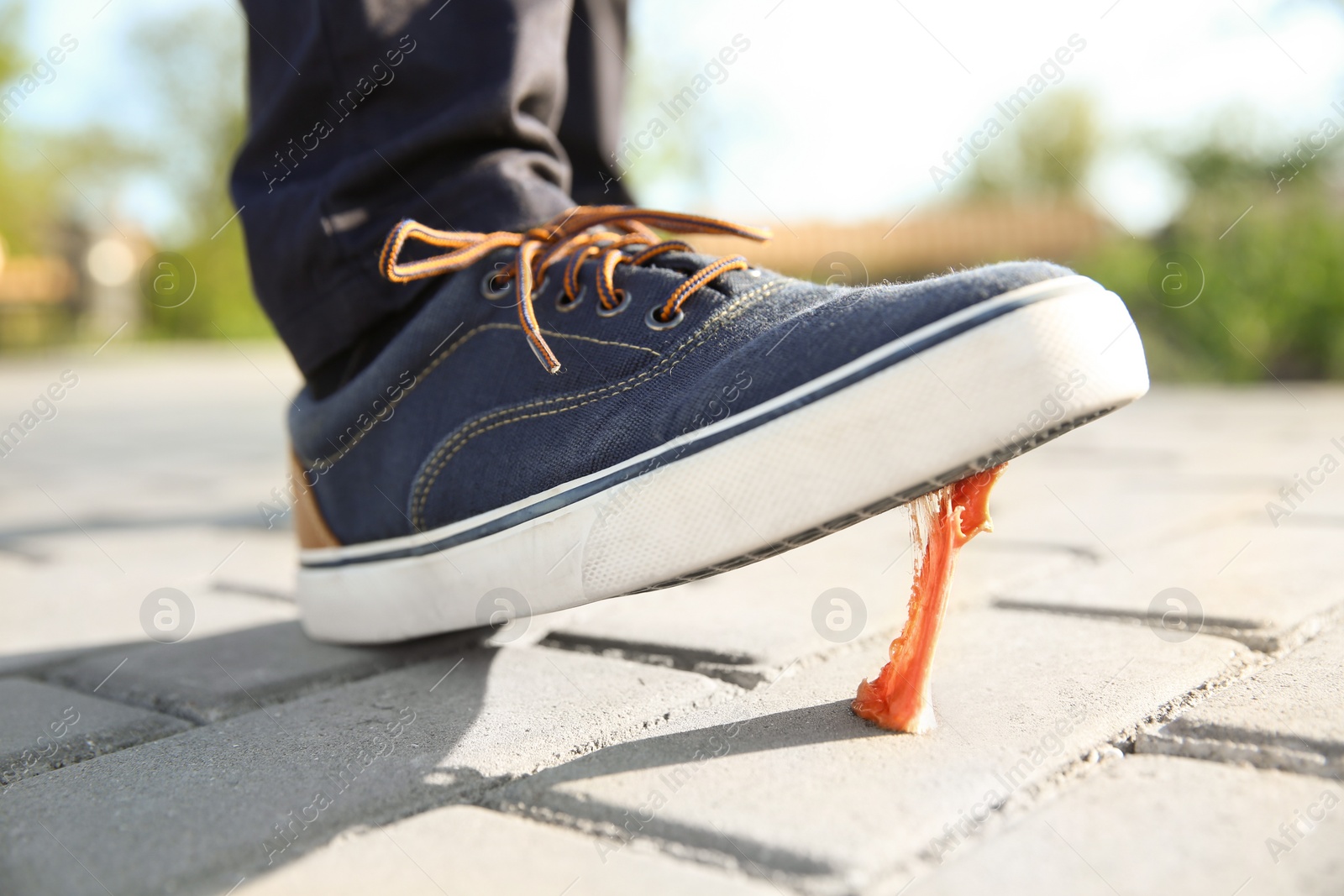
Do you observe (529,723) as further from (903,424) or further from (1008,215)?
(1008,215)

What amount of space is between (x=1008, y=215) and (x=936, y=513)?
21236 mm

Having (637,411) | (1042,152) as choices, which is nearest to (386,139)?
(637,411)

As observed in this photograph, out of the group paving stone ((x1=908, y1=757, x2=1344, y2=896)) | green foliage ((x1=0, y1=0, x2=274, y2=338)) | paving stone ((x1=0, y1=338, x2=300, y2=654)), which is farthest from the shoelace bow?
green foliage ((x1=0, y1=0, x2=274, y2=338))

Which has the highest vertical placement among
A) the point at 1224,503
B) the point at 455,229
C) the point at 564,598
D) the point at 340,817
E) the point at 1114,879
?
the point at 1224,503

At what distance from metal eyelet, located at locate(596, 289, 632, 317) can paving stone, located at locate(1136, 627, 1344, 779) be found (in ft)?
2.07

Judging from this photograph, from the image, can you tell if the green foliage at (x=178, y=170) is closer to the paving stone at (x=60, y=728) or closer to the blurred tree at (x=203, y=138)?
the blurred tree at (x=203, y=138)

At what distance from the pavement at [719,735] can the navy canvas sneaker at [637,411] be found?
0.49 feet

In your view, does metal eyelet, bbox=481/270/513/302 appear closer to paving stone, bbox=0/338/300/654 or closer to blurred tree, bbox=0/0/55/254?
paving stone, bbox=0/338/300/654

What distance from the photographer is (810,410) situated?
0.91 meters

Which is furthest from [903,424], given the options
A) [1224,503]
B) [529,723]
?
[1224,503]

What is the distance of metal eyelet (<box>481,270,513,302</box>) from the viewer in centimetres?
117

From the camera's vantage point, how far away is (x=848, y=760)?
0.85 m

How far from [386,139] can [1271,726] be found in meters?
1.11

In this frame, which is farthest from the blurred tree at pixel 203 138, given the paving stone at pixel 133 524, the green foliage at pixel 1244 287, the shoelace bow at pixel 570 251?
the shoelace bow at pixel 570 251
